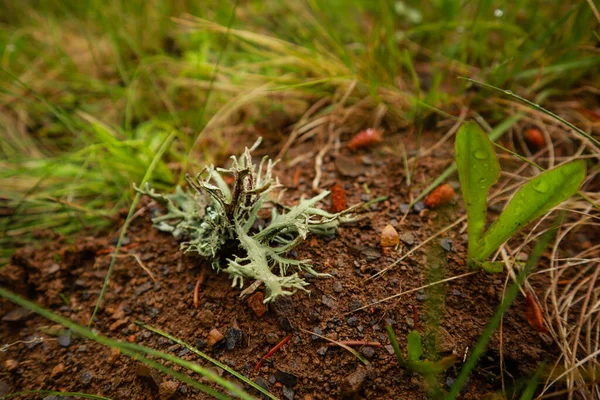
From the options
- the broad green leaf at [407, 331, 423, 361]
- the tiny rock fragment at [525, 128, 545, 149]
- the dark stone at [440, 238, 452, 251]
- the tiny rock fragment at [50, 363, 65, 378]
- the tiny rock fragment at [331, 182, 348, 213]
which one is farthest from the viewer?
the tiny rock fragment at [525, 128, 545, 149]

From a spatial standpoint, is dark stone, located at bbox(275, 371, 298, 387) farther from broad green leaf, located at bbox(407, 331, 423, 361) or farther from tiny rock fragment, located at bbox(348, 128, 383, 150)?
tiny rock fragment, located at bbox(348, 128, 383, 150)

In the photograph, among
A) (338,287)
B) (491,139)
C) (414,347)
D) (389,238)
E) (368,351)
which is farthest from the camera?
(491,139)

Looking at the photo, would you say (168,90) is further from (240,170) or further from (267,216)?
(240,170)

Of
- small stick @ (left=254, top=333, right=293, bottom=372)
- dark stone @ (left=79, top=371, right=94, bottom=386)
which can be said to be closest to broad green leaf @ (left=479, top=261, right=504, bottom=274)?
small stick @ (left=254, top=333, right=293, bottom=372)

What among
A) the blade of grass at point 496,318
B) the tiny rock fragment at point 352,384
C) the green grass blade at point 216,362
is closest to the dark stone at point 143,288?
the green grass blade at point 216,362

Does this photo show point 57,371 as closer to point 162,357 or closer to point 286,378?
point 162,357

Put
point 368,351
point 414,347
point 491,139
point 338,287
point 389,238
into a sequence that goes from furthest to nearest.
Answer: point 491,139 → point 389,238 → point 338,287 → point 368,351 → point 414,347

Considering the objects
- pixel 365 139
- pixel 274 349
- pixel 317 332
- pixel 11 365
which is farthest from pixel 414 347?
pixel 11 365
